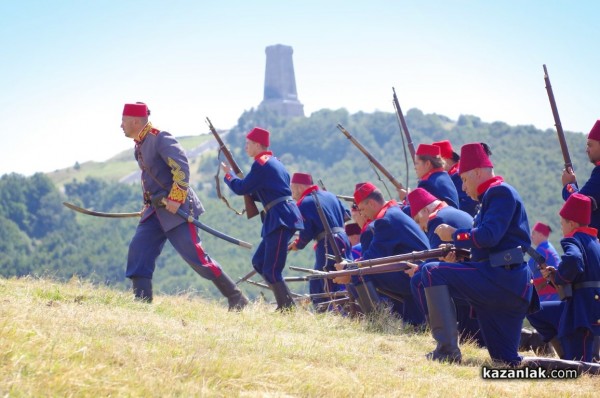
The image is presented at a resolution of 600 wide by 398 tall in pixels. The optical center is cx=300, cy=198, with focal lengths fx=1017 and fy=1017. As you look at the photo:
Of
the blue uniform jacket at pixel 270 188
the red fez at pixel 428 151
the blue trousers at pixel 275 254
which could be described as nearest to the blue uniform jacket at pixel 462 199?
the red fez at pixel 428 151

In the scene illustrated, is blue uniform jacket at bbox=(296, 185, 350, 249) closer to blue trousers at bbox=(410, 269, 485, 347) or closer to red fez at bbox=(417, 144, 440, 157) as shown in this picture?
red fez at bbox=(417, 144, 440, 157)

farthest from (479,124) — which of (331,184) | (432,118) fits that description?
(331,184)

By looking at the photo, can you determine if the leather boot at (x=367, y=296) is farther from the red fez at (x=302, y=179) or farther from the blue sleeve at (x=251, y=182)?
the red fez at (x=302, y=179)

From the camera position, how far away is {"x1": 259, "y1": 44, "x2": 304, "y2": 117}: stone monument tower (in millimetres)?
150375

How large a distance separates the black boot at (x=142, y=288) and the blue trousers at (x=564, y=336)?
349cm

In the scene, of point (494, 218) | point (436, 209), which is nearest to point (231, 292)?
point (436, 209)

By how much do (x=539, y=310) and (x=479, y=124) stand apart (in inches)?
6451

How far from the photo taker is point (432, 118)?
173 meters

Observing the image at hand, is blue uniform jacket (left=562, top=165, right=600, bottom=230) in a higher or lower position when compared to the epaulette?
lower

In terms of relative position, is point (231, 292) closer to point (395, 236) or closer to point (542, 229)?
point (395, 236)

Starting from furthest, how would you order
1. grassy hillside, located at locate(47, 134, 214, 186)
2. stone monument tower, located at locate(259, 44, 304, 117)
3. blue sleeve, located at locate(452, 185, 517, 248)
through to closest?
grassy hillside, located at locate(47, 134, 214, 186) < stone monument tower, located at locate(259, 44, 304, 117) < blue sleeve, located at locate(452, 185, 517, 248)

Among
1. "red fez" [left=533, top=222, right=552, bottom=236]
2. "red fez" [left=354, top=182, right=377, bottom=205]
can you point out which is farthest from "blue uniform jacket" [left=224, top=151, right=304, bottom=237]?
"red fez" [left=533, top=222, right=552, bottom=236]

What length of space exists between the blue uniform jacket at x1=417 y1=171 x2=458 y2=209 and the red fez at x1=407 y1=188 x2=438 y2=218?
24.9 inches

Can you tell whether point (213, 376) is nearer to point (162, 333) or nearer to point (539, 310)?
point (162, 333)
